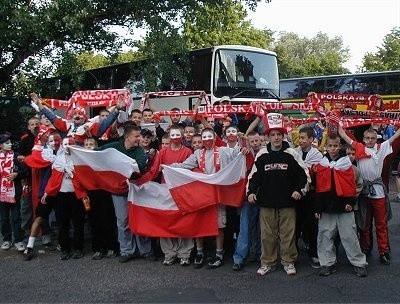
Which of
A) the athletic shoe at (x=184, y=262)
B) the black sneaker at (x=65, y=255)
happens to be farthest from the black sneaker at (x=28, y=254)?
the athletic shoe at (x=184, y=262)

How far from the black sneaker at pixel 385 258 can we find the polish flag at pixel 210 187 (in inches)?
73.7

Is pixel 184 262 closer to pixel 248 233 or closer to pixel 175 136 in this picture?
pixel 248 233

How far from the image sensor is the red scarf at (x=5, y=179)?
695 centimetres

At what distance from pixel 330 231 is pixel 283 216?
578 millimetres

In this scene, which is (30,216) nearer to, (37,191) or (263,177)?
(37,191)

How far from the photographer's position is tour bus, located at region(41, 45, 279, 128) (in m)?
13.4

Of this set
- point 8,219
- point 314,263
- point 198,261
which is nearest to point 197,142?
point 198,261

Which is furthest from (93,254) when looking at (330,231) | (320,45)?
(320,45)

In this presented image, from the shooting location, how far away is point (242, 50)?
1407 centimetres

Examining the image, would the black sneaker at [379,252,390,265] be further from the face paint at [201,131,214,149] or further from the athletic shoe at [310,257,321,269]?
the face paint at [201,131,214,149]

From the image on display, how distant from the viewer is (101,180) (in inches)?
251

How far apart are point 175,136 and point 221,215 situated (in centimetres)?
122

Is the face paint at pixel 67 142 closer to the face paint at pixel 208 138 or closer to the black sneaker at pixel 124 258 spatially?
the black sneaker at pixel 124 258

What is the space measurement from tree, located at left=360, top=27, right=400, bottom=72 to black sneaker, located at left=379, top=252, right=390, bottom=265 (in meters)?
32.5
